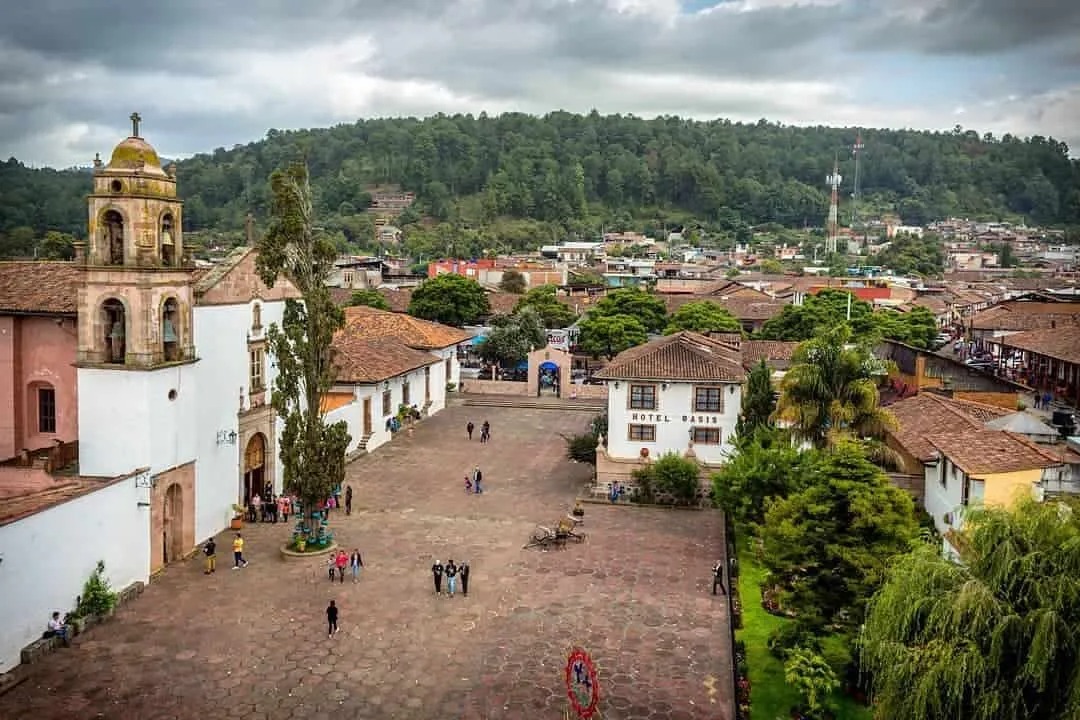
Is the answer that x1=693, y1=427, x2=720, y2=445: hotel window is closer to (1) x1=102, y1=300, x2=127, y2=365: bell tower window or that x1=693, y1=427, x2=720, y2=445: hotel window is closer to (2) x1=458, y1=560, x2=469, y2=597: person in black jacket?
(2) x1=458, y1=560, x2=469, y2=597: person in black jacket

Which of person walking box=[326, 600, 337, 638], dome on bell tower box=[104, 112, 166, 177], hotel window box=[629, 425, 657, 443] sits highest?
dome on bell tower box=[104, 112, 166, 177]

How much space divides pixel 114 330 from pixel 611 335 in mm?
35320

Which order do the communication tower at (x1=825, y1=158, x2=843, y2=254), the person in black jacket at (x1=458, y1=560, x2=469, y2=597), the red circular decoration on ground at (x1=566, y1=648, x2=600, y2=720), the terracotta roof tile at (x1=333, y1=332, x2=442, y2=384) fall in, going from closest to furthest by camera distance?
1. the red circular decoration on ground at (x1=566, y1=648, x2=600, y2=720)
2. the person in black jacket at (x1=458, y1=560, x2=469, y2=597)
3. the terracotta roof tile at (x1=333, y1=332, x2=442, y2=384)
4. the communication tower at (x1=825, y1=158, x2=843, y2=254)

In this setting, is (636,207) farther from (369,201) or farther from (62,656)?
(62,656)

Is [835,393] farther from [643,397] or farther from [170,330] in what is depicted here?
[170,330]

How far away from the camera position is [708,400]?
3064 centimetres

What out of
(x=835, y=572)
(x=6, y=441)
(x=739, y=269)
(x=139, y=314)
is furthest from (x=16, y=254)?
(x=739, y=269)

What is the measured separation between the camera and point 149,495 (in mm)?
20875

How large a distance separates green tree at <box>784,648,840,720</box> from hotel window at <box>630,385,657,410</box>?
1605 cm

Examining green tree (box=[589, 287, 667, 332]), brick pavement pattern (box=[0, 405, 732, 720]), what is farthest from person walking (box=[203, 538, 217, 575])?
green tree (box=[589, 287, 667, 332])

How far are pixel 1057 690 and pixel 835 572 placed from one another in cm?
608

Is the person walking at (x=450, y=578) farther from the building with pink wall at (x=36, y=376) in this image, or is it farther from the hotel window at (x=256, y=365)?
the building with pink wall at (x=36, y=376)

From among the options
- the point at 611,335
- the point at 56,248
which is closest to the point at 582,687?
the point at 611,335

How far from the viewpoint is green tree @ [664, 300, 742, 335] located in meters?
55.3
